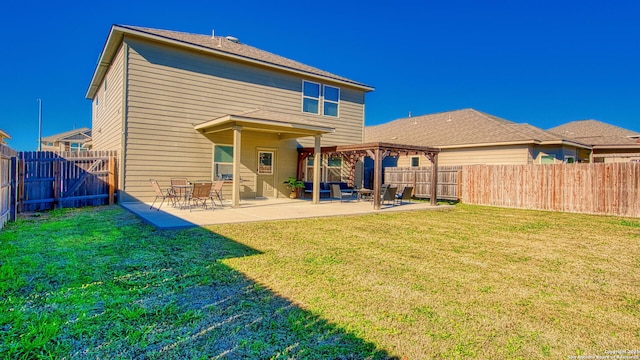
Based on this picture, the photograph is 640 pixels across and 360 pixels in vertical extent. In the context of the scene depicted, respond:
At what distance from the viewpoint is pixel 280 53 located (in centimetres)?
1669

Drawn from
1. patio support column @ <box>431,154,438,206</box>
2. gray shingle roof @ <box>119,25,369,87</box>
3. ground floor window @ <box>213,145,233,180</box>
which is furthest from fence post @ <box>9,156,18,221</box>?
patio support column @ <box>431,154,438,206</box>

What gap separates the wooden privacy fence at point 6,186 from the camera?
6.22 meters

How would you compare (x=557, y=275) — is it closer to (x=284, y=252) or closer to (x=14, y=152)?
(x=284, y=252)

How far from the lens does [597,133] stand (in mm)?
21375

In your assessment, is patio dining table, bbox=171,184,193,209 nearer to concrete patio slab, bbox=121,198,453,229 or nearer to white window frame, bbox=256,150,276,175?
concrete patio slab, bbox=121,198,453,229

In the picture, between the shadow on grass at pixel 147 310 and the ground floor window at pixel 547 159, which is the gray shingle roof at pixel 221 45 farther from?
the ground floor window at pixel 547 159

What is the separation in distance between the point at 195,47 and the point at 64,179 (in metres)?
5.74

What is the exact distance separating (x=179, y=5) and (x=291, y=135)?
9.70 meters

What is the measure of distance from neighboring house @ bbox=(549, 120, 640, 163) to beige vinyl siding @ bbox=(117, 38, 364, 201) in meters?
16.5

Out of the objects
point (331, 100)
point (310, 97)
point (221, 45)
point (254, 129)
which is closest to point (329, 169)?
point (331, 100)

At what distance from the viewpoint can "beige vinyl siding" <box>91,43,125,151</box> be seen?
10.7m

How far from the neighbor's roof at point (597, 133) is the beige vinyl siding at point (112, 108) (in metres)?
23.1

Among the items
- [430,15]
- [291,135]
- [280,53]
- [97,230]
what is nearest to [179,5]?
[280,53]

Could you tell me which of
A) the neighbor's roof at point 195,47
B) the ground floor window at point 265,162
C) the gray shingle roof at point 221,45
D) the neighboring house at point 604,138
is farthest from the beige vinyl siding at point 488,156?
the ground floor window at point 265,162
